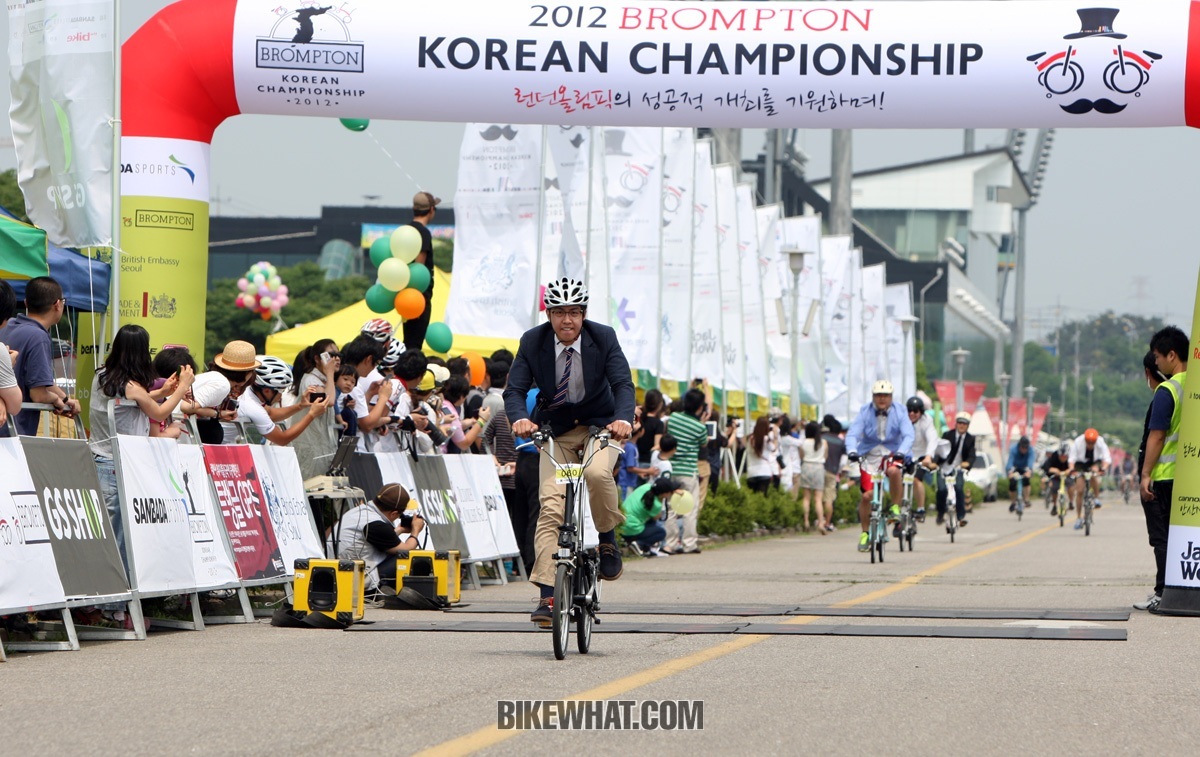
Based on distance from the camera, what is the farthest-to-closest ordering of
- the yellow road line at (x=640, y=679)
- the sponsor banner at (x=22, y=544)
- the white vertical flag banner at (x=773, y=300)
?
the white vertical flag banner at (x=773, y=300)
the sponsor banner at (x=22, y=544)
the yellow road line at (x=640, y=679)

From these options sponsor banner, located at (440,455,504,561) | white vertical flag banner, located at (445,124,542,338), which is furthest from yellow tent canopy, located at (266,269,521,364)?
sponsor banner, located at (440,455,504,561)

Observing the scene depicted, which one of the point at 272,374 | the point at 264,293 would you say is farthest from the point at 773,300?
the point at 272,374

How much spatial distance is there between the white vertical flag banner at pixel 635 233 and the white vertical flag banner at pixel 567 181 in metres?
1.42

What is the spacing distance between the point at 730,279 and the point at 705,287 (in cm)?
238

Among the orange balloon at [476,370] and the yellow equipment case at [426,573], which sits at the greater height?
the orange balloon at [476,370]

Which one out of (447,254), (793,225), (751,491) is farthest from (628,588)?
(447,254)

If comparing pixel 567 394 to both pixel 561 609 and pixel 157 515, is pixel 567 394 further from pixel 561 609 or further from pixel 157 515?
pixel 157 515

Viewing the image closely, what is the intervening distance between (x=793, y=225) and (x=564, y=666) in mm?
37889

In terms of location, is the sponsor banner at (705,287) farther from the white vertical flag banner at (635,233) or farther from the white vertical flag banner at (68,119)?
the white vertical flag banner at (68,119)

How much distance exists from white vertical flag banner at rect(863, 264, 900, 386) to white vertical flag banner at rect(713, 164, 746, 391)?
21.6m

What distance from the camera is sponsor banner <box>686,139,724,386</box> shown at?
109 feet

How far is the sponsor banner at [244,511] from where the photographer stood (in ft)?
39.3

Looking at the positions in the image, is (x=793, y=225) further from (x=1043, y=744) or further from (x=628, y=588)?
(x=1043, y=744)

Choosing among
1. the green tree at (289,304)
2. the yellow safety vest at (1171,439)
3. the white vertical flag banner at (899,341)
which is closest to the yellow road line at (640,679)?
the yellow safety vest at (1171,439)
